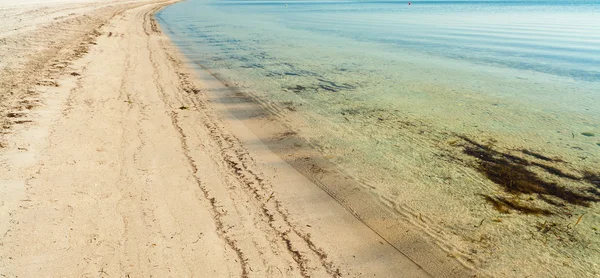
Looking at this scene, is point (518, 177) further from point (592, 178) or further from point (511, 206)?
point (592, 178)

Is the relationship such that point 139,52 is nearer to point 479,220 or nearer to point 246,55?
point 246,55

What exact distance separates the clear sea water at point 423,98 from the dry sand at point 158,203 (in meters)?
0.92

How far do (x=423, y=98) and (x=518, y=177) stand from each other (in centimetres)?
325

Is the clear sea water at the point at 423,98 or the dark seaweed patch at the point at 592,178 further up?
the clear sea water at the point at 423,98

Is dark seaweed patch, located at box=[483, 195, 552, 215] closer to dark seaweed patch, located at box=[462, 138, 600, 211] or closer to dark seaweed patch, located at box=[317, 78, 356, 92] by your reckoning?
dark seaweed patch, located at box=[462, 138, 600, 211]

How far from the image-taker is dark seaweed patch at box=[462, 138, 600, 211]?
390 cm

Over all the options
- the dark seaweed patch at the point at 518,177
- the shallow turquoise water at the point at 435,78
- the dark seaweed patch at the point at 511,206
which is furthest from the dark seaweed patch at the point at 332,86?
the dark seaweed patch at the point at 511,206

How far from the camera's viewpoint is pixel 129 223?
316cm

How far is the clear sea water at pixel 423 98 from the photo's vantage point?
4562mm

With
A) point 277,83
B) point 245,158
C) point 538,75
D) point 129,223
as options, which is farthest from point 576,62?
point 129,223

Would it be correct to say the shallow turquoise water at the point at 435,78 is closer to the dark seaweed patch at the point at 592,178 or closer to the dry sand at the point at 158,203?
the dark seaweed patch at the point at 592,178

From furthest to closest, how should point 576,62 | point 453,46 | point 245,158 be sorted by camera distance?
point 453,46, point 576,62, point 245,158

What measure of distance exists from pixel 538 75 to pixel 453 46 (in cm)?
477

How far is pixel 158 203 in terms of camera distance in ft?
11.4
